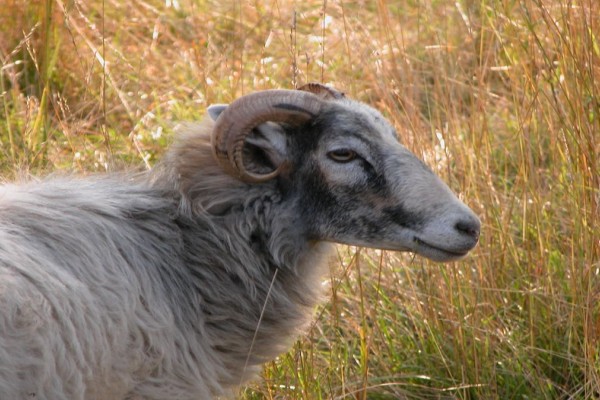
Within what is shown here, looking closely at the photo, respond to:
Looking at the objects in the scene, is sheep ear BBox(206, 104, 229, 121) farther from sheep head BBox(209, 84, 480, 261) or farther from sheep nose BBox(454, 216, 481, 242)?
sheep nose BBox(454, 216, 481, 242)

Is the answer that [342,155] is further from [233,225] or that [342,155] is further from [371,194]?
[233,225]

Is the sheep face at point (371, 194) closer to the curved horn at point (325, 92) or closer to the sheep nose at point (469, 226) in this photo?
the sheep nose at point (469, 226)

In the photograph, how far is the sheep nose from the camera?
155 inches

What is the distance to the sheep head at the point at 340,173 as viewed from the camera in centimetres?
397

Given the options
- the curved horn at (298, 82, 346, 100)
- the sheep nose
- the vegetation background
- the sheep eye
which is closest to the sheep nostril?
the sheep nose

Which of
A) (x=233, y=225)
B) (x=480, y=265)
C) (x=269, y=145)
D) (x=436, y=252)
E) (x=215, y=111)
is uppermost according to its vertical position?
(x=215, y=111)

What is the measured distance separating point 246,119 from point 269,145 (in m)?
0.19

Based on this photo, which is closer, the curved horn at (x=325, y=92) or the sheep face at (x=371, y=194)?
the sheep face at (x=371, y=194)

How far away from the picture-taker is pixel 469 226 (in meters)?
3.93

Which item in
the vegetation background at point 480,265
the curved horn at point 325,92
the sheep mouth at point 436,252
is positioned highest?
the curved horn at point 325,92

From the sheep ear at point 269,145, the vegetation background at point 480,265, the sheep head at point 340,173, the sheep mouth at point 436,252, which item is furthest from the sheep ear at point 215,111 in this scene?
the sheep mouth at point 436,252

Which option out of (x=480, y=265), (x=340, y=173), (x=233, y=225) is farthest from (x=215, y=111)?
(x=480, y=265)

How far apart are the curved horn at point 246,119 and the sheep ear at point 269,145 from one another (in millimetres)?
58

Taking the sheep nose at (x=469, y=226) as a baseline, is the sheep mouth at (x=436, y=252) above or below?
below
